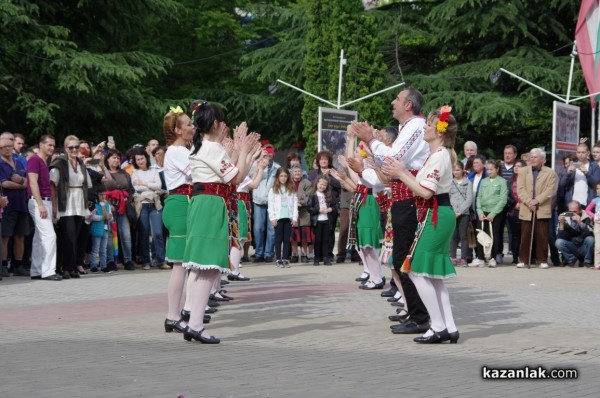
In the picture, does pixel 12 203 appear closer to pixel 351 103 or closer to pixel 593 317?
pixel 593 317

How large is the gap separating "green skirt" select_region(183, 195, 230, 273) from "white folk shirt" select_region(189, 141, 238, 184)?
16 centimetres

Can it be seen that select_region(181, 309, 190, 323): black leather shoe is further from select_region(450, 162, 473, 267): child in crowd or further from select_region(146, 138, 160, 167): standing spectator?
select_region(450, 162, 473, 267): child in crowd

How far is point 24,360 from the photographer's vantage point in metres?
8.57

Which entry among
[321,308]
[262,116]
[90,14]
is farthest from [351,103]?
[321,308]

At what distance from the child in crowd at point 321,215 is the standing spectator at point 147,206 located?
3.16 meters

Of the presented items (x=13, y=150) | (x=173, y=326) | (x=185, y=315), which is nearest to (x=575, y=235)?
(x=13, y=150)

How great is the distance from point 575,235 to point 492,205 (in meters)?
1.62

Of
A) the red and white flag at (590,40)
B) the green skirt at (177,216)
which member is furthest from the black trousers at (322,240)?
the red and white flag at (590,40)

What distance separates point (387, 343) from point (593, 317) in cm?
318

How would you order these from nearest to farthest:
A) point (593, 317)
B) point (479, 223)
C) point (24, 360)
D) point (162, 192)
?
1. point (24, 360)
2. point (593, 317)
3. point (162, 192)
4. point (479, 223)

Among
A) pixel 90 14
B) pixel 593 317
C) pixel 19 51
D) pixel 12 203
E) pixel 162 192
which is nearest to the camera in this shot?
pixel 593 317

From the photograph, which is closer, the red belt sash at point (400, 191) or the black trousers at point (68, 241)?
the red belt sash at point (400, 191)

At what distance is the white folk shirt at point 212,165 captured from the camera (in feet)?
31.6

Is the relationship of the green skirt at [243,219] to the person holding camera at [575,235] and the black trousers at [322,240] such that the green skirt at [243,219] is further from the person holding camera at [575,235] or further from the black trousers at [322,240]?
the person holding camera at [575,235]
